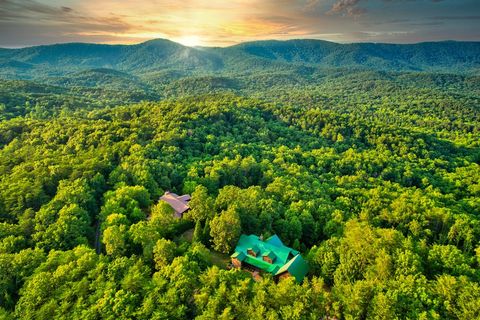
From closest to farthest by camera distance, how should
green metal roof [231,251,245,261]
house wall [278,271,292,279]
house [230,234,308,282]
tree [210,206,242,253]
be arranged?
1. house wall [278,271,292,279]
2. house [230,234,308,282]
3. green metal roof [231,251,245,261]
4. tree [210,206,242,253]

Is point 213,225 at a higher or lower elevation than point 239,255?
higher

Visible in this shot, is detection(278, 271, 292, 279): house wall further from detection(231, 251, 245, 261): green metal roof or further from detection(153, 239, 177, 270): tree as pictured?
detection(153, 239, 177, 270): tree

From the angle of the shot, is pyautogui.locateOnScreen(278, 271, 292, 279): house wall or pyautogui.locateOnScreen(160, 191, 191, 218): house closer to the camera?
pyautogui.locateOnScreen(278, 271, 292, 279): house wall

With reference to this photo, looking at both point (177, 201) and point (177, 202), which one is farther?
point (177, 201)

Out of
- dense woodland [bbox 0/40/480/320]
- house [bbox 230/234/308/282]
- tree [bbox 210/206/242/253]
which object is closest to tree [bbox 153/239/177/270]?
dense woodland [bbox 0/40/480/320]

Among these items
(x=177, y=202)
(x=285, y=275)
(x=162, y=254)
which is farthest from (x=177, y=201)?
(x=285, y=275)

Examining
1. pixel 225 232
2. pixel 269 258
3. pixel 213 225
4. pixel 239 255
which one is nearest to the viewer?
pixel 269 258

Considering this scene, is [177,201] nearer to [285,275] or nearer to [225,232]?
[225,232]
